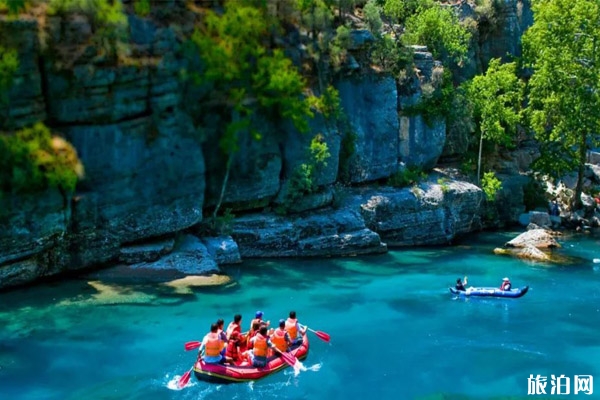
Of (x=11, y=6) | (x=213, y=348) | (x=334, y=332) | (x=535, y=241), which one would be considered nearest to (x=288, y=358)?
(x=213, y=348)

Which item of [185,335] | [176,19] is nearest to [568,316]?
[185,335]

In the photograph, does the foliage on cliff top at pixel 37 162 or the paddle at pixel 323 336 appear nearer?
the paddle at pixel 323 336

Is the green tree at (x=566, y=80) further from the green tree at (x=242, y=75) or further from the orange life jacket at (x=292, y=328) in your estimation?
the orange life jacket at (x=292, y=328)

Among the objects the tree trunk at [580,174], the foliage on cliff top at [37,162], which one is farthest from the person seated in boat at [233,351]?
the tree trunk at [580,174]

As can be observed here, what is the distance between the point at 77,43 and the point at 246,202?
36.1 feet

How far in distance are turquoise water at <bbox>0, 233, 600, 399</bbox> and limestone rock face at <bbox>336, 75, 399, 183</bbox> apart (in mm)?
7402

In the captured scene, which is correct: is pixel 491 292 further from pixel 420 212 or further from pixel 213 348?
pixel 213 348

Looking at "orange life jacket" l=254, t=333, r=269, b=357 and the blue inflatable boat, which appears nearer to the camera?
"orange life jacket" l=254, t=333, r=269, b=357

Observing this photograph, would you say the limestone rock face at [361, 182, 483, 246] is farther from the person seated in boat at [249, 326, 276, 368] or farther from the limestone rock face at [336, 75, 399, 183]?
the person seated in boat at [249, 326, 276, 368]

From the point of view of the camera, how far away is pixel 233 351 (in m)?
18.9

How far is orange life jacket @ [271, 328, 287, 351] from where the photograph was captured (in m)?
19.4

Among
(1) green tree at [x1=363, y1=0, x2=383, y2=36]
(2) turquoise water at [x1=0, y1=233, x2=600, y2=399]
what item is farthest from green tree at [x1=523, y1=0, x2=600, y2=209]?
(2) turquoise water at [x1=0, y1=233, x2=600, y2=399]

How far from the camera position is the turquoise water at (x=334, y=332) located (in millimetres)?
18109

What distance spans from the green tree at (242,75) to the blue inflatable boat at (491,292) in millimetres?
12122
